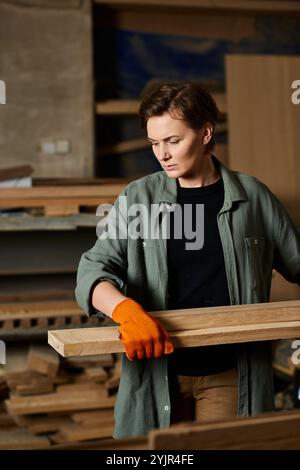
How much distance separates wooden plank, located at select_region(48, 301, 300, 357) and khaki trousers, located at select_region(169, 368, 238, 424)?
0.30m

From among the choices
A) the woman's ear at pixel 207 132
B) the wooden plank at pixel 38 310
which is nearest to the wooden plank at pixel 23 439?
the wooden plank at pixel 38 310

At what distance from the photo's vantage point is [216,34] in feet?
15.8

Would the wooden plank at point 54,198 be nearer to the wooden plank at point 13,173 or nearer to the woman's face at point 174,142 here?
the wooden plank at point 13,173

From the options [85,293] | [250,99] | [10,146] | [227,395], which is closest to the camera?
[85,293]

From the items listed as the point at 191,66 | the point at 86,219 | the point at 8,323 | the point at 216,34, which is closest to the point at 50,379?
the point at 8,323

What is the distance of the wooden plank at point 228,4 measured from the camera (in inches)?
178

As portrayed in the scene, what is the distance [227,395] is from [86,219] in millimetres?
1660

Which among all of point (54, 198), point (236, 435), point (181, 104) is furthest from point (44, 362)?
point (236, 435)

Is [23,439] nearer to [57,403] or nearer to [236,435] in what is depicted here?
[57,403]

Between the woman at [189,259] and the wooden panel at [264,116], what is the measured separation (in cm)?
205

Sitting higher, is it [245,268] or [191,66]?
[191,66]

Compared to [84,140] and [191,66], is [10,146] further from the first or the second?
[191,66]

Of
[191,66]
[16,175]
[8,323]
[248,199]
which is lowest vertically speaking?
[8,323]

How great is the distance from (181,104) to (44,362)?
7.40ft
